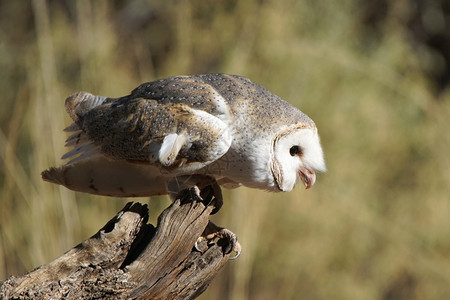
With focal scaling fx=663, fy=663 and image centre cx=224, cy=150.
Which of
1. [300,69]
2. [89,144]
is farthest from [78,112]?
[300,69]

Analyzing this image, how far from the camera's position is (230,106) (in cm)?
288

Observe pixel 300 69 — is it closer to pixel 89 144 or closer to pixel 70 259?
pixel 89 144

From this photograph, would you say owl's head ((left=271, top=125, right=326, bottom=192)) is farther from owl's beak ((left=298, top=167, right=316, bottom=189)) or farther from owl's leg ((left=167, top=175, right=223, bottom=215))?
owl's leg ((left=167, top=175, right=223, bottom=215))

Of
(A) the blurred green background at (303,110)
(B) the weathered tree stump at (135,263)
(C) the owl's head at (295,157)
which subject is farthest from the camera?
(A) the blurred green background at (303,110)

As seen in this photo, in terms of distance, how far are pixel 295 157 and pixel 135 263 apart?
0.92 metres

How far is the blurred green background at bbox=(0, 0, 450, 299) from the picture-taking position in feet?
15.4

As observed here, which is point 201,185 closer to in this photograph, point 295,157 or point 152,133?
point 152,133

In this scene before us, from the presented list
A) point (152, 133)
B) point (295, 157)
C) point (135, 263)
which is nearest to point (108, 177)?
point (152, 133)

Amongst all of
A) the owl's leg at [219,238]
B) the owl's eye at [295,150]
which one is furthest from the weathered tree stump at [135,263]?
the owl's eye at [295,150]

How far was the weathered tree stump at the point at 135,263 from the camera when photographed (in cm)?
238

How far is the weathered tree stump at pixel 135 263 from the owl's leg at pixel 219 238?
0.02 m

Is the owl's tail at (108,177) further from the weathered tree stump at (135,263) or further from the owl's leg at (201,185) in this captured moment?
the weathered tree stump at (135,263)

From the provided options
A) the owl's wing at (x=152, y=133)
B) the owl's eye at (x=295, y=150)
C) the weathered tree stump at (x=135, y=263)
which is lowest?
the weathered tree stump at (x=135, y=263)

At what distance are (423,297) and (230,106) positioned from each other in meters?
4.20
